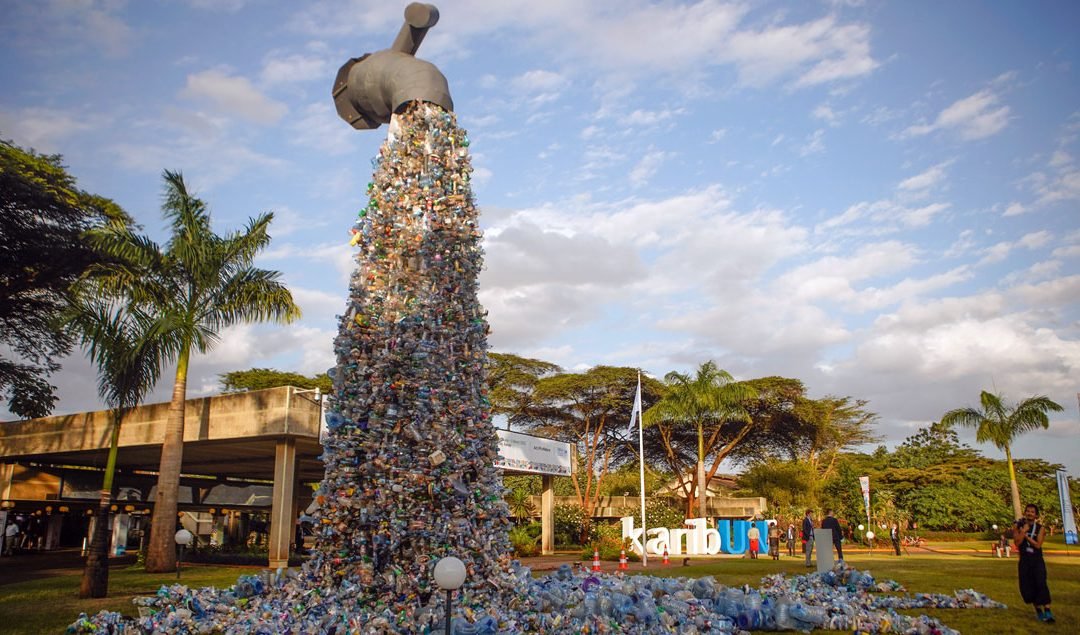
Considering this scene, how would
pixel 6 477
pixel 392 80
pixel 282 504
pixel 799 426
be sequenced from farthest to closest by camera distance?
pixel 799 426
pixel 6 477
pixel 282 504
pixel 392 80

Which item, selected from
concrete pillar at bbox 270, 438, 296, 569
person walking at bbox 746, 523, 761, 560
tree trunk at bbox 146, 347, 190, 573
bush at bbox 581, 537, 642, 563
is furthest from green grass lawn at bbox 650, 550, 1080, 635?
tree trunk at bbox 146, 347, 190, 573

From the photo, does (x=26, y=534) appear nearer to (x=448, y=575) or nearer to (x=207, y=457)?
(x=207, y=457)

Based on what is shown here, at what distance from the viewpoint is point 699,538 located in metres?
24.7

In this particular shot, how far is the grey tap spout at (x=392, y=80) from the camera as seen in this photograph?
8195 mm

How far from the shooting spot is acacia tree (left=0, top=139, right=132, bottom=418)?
22.5 meters

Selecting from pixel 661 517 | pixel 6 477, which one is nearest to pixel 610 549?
pixel 661 517

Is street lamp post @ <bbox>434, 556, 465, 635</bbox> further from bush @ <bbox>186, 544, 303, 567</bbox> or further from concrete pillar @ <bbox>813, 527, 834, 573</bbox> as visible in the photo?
bush @ <bbox>186, 544, 303, 567</bbox>

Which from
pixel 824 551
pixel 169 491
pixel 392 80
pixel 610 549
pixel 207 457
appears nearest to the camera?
pixel 392 80

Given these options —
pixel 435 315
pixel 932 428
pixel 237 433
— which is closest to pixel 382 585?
pixel 435 315

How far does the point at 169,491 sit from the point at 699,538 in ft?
53.6

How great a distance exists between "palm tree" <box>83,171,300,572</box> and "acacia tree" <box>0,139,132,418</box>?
234 inches

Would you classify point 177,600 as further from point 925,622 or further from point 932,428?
point 932,428

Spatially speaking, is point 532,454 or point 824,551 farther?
point 532,454

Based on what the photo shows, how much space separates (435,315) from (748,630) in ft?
15.4
